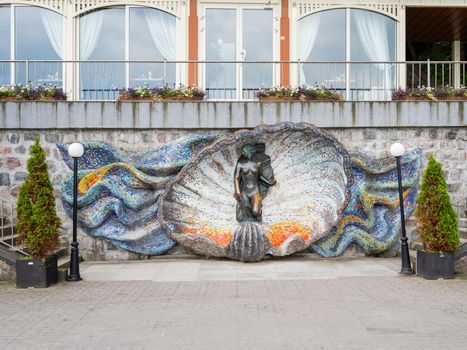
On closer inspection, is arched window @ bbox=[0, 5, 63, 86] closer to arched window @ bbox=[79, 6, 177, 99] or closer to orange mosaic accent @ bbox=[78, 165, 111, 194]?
arched window @ bbox=[79, 6, 177, 99]

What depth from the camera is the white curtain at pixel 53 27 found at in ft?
46.0

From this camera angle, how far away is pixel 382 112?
40.7 feet

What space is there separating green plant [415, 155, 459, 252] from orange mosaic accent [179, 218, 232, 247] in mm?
3889

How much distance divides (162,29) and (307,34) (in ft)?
12.0

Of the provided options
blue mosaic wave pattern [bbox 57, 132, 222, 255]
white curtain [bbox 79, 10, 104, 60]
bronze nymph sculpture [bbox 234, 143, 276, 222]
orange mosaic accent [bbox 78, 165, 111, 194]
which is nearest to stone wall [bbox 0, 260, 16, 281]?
blue mosaic wave pattern [bbox 57, 132, 222, 255]

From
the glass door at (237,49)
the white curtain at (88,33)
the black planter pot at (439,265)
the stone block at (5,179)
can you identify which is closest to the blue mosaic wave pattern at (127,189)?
the stone block at (5,179)

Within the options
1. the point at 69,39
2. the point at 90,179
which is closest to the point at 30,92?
the point at 69,39

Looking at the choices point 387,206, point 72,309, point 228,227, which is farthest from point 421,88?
point 72,309

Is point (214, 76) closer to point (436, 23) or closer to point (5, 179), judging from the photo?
point (5, 179)

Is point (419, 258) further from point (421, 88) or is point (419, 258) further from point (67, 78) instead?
point (67, 78)

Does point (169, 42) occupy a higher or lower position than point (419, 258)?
higher

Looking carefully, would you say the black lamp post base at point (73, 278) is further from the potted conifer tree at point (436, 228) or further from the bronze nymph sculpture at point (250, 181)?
the potted conifer tree at point (436, 228)

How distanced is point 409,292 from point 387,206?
3837 millimetres

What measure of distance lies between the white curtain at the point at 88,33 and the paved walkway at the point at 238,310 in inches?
Result: 232
